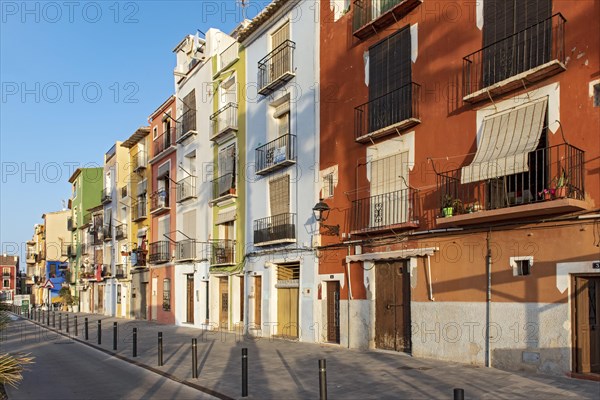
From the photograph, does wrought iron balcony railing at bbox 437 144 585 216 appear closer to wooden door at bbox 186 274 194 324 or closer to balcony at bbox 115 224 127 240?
A: wooden door at bbox 186 274 194 324

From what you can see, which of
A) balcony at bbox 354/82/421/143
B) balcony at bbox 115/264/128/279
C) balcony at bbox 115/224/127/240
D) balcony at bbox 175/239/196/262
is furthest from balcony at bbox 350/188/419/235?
balcony at bbox 115/224/127/240

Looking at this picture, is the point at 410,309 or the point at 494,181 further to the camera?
the point at 410,309

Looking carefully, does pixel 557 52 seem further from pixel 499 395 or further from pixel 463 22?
pixel 499 395

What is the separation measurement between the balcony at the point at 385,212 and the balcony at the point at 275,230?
318cm

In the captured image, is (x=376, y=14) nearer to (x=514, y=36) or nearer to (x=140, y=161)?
(x=514, y=36)

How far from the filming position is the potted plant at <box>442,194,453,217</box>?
11.9 meters

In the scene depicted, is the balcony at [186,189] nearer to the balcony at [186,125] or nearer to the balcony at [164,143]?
the balcony at [186,125]

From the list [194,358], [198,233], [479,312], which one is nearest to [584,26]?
[479,312]

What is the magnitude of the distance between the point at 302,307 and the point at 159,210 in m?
15.1

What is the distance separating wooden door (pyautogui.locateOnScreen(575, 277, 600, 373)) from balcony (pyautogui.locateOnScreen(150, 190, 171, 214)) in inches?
904

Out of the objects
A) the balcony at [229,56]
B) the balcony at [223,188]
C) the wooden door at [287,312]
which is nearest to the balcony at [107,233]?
the balcony at [223,188]

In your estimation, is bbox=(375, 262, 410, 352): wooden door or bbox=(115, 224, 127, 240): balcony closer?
bbox=(375, 262, 410, 352): wooden door

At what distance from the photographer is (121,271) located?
37.1 metres

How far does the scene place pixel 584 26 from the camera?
32.8 ft
